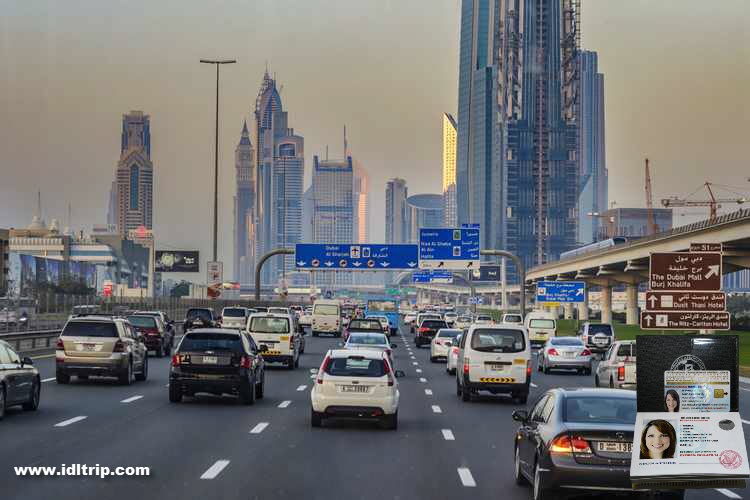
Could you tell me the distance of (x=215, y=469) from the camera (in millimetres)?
15875

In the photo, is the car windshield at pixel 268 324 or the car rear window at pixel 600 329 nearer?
the car windshield at pixel 268 324

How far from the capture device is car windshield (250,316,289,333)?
41375mm

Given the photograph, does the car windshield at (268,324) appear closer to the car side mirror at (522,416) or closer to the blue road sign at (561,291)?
the car side mirror at (522,416)

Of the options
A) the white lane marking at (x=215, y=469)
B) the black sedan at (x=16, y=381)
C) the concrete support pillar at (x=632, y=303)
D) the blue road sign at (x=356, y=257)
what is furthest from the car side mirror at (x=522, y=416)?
the concrete support pillar at (x=632, y=303)

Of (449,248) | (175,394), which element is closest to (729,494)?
(175,394)

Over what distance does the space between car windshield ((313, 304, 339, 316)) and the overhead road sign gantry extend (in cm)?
5273

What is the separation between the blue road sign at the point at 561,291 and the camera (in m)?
83.3

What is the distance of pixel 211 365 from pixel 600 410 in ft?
46.4

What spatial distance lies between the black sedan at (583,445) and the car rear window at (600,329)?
51589mm

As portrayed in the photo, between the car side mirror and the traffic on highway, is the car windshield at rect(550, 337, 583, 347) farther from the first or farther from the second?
the car side mirror

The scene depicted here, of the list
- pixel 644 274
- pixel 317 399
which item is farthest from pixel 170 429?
pixel 644 274

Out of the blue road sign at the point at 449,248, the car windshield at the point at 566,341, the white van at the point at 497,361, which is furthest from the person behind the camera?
the blue road sign at the point at 449,248

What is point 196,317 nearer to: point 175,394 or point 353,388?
point 175,394

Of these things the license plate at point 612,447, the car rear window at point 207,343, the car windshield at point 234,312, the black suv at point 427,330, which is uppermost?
the car rear window at point 207,343
